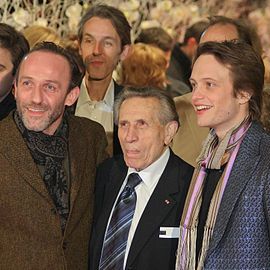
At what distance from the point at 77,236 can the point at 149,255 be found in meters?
0.31

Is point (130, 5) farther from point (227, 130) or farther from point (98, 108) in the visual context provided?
point (227, 130)

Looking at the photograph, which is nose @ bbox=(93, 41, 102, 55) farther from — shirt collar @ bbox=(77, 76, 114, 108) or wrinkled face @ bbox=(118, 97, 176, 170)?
wrinkled face @ bbox=(118, 97, 176, 170)

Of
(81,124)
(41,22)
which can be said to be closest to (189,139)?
(81,124)

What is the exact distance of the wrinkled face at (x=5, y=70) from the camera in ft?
12.4

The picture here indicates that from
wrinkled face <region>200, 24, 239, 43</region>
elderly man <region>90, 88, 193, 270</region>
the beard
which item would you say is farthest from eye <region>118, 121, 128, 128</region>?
wrinkled face <region>200, 24, 239, 43</region>

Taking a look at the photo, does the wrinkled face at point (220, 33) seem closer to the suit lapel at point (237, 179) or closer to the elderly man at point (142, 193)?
the elderly man at point (142, 193)

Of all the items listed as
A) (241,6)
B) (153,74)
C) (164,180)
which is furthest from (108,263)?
(241,6)

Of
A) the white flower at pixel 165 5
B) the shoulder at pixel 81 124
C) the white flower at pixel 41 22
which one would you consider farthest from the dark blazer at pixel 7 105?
the white flower at pixel 165 5

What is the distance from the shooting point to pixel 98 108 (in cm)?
443

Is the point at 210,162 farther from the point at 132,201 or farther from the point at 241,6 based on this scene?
the point at 241,6

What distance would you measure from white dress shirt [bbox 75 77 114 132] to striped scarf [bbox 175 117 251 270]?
129 cm

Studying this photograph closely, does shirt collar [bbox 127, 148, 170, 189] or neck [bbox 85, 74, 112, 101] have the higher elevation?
neck [bbox 85, 74, 112, 101]

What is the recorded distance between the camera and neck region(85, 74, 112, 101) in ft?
14.8

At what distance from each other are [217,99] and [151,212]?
0.54 metres
